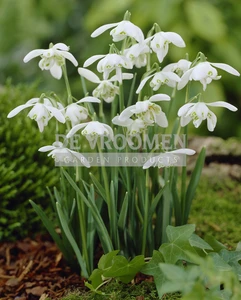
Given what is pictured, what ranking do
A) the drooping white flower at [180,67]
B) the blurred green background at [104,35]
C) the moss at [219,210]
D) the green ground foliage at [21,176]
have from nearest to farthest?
the drooping white flower at [180,67], the green ground foliage at [21,176], the moss at [219,210], the blurred green background at [104,35]

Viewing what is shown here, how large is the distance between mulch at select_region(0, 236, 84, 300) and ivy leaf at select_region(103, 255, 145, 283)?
213mm

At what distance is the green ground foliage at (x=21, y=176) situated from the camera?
6.07 ft

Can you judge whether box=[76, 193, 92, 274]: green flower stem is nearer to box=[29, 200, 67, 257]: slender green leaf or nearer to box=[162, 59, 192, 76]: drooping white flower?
box=[29, 200, 67, 257]: slender green leaf

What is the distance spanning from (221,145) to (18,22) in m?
2.22

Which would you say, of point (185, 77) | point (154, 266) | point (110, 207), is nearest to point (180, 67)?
point (185, 77)

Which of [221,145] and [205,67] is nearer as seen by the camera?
[205,67]

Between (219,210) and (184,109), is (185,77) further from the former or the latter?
(219,210)

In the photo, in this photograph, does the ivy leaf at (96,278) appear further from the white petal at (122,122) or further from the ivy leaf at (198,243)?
the white petal at (122,122)

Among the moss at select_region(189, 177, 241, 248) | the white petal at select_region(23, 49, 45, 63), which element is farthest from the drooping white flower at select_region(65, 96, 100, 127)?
the moss at select_region(189, 177, 241, 248)

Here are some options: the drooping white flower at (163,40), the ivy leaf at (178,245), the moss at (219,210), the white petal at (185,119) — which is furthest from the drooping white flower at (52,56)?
the moss at (219,210)

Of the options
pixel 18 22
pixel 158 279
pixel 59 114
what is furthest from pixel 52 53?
pixel 18 22

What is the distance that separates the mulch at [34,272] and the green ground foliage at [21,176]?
72 millimetres

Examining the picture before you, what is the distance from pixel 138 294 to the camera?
146 cm

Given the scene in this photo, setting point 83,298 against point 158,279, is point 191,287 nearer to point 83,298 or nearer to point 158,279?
point 158,279
